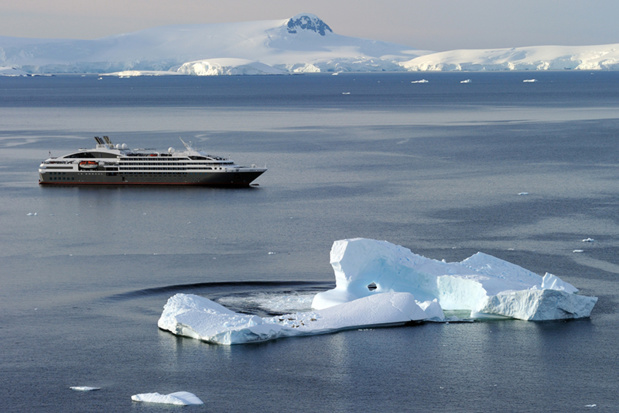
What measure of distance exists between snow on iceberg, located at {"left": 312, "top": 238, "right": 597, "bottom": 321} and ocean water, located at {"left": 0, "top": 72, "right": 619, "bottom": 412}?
2.54 feet

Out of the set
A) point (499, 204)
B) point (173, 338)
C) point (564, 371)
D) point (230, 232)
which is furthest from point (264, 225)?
point (564, 371)

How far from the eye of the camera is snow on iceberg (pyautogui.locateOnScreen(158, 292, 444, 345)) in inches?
1291

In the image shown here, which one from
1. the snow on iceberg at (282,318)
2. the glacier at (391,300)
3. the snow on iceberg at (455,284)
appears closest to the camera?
the snow on iceberg at (282,318)

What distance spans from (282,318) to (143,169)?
1851 inches

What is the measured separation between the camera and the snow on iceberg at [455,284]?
35.2 metres

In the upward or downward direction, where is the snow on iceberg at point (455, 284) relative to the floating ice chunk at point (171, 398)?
upward

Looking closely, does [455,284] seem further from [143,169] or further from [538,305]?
[143,169]

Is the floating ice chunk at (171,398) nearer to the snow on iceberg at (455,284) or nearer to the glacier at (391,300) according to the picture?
the glacier at (391,300)

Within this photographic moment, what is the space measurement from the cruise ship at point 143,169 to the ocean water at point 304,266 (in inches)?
83.8

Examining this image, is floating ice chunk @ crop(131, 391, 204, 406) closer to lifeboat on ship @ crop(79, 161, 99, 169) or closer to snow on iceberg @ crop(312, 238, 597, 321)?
snow on iceberg @ crop(312, 238, 597, 321)

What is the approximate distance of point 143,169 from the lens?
79.4 m

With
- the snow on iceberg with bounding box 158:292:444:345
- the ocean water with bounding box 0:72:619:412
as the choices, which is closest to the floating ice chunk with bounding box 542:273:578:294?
the ocean water with bounding box 0:72:619:412

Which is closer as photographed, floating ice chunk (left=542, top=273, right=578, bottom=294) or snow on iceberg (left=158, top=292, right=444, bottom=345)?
snow on iceberg (left=158, top=292, right=444, bottom=345)

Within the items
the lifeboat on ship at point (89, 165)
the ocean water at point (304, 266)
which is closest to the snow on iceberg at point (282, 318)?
the ocean water at point (304, 266)
